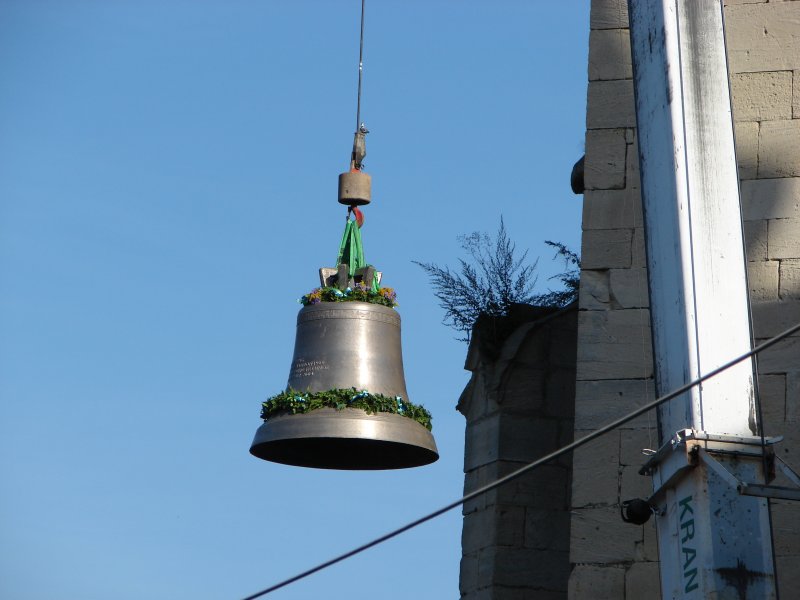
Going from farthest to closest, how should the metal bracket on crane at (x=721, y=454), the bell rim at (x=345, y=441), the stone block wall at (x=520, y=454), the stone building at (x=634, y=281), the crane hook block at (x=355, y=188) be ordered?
the stone block wall at (x=520, y=454), the stone building at (x=634, y=281), the crane hook block at (x=355, y=188), the bell rim at (x=345, y=441), the metal bracket on crane at (x=721, y=454)

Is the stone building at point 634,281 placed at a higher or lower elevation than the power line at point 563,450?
higher

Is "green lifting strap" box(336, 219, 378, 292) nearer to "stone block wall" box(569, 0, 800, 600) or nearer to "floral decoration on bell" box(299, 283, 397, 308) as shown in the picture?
"floral decoration on bell" box(299, 283, 397, 308)

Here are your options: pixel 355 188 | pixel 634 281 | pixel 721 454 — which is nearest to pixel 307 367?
pixel 355 188

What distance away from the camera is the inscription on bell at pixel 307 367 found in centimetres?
519

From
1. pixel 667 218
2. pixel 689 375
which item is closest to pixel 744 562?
pixel 689 375

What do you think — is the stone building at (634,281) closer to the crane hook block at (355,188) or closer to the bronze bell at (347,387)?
the bronze bell at (347,387)

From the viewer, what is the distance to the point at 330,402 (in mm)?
4992

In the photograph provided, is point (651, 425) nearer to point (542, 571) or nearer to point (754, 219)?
point (754, 219)

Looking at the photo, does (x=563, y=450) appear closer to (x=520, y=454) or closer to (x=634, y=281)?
(x=634, y=281)

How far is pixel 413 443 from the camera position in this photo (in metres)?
5.02

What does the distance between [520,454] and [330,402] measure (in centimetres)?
240

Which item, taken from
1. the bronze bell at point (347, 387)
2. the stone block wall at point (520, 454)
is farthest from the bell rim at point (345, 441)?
the stone block wall at point (520, 454)

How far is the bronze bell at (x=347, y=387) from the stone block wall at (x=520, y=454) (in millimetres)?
1861

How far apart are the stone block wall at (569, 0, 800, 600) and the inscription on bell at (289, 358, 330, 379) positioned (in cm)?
118
